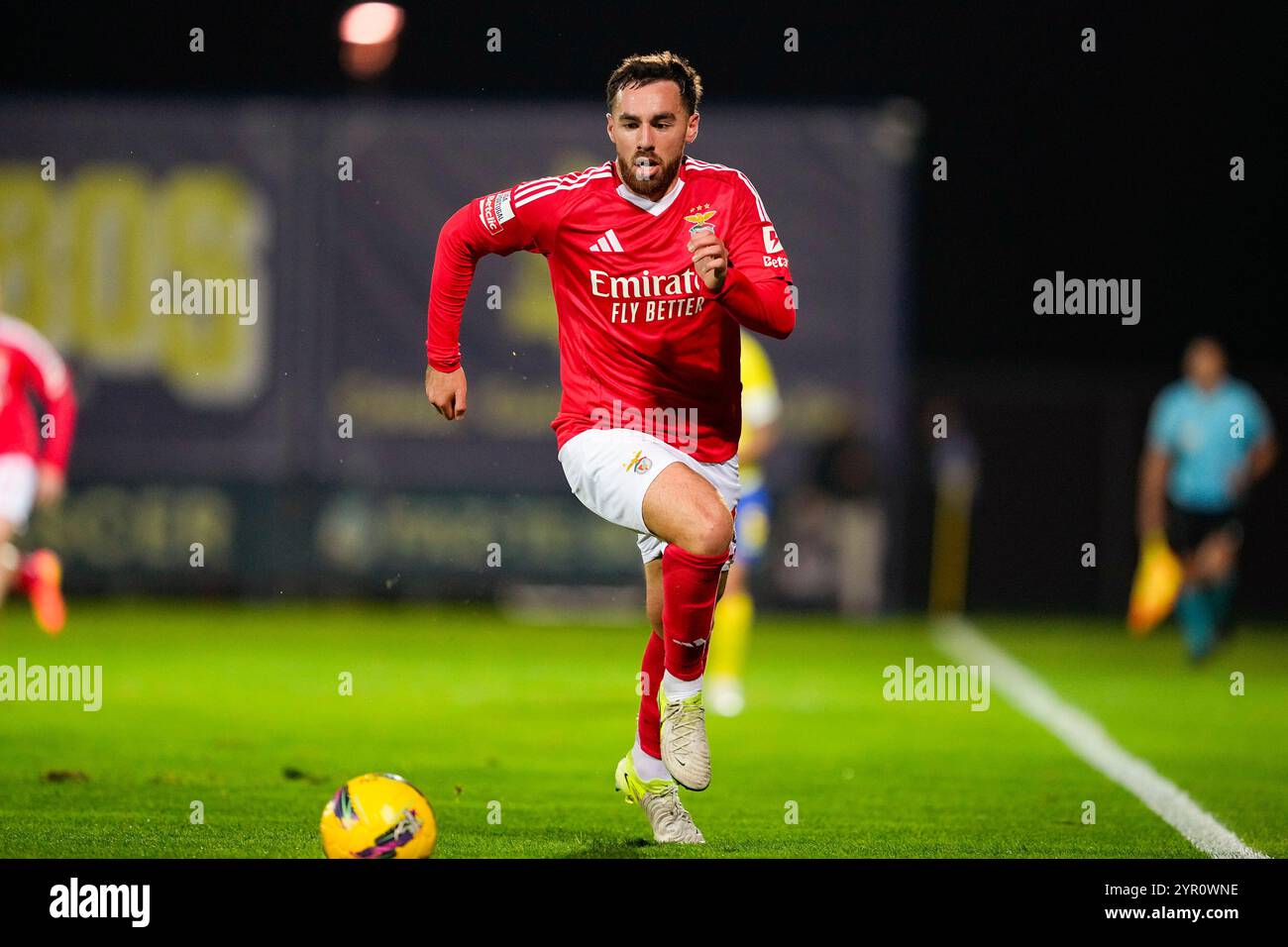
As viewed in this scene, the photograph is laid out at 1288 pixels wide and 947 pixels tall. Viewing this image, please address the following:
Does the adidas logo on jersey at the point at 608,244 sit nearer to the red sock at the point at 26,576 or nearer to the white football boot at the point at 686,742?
the white football boot at the point at 686,742

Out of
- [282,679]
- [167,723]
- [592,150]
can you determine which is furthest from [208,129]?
[167,723]

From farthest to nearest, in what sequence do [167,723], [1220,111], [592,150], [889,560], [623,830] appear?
[1220,111] → [889,560] → [592,150] → [167,723] → [623,830]

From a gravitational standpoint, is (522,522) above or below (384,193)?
below

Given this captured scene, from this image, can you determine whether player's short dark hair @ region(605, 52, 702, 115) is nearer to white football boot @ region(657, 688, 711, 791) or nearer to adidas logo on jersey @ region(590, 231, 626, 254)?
adidas logo on jersey @ region(590, 231, 626, 254)

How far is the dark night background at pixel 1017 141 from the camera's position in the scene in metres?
20.3

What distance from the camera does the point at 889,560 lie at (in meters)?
19.0

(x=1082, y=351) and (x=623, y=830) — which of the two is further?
(x=1082, y=351)

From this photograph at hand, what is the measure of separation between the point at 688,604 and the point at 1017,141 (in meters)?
17.9

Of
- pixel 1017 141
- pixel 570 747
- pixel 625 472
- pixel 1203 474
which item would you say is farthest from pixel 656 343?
pixel 1017 141

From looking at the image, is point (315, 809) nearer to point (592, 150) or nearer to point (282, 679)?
point (282, 679)

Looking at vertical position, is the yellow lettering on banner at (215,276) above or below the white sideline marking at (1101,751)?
above

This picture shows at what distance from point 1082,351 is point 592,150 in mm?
9812
